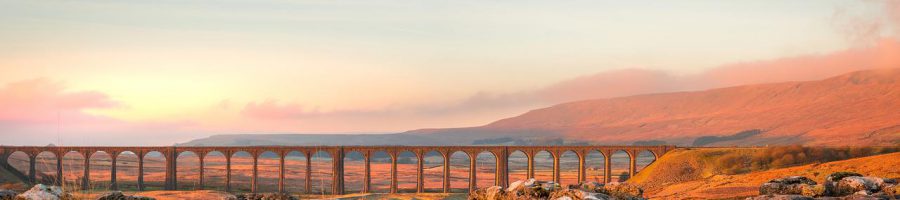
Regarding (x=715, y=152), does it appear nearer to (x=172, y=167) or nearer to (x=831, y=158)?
(x=831, y=158)

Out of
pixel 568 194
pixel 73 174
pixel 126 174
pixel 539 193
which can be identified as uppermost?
pixel 73 174

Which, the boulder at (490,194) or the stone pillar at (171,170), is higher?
the boulder at (490,194)

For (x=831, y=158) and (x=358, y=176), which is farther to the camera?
(x=358, y=176)

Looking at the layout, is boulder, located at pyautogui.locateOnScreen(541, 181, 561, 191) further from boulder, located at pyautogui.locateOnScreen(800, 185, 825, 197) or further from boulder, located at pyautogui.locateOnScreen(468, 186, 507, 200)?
boulder, located at pyautogui.locateOnScreen(800, 185, 825, 197)

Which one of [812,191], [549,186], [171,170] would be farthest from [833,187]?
[171,170]

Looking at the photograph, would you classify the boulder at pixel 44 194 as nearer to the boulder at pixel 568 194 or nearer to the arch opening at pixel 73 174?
the arch opening at pixel 73 174

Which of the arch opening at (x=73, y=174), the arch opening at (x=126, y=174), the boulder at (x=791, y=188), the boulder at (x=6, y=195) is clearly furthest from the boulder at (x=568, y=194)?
the arch opening at (x=126, y=174)

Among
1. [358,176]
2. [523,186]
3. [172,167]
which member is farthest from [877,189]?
[358,176]

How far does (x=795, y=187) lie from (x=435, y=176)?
6825 inches

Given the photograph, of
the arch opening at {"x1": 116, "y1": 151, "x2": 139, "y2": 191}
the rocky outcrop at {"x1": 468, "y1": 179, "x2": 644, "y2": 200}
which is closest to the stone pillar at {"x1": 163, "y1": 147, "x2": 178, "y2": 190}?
the arch opening at {"x1": 116, "y1": 151, "x2": 139, "y2": 191}

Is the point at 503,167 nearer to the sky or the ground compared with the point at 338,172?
nearer to the sky

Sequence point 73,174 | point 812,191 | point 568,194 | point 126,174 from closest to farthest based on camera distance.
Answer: point 568,194
point 73,174
point 812,191
point 126,174

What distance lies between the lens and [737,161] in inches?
3809

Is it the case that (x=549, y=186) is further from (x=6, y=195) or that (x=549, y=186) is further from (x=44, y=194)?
(x=6, y=195)
